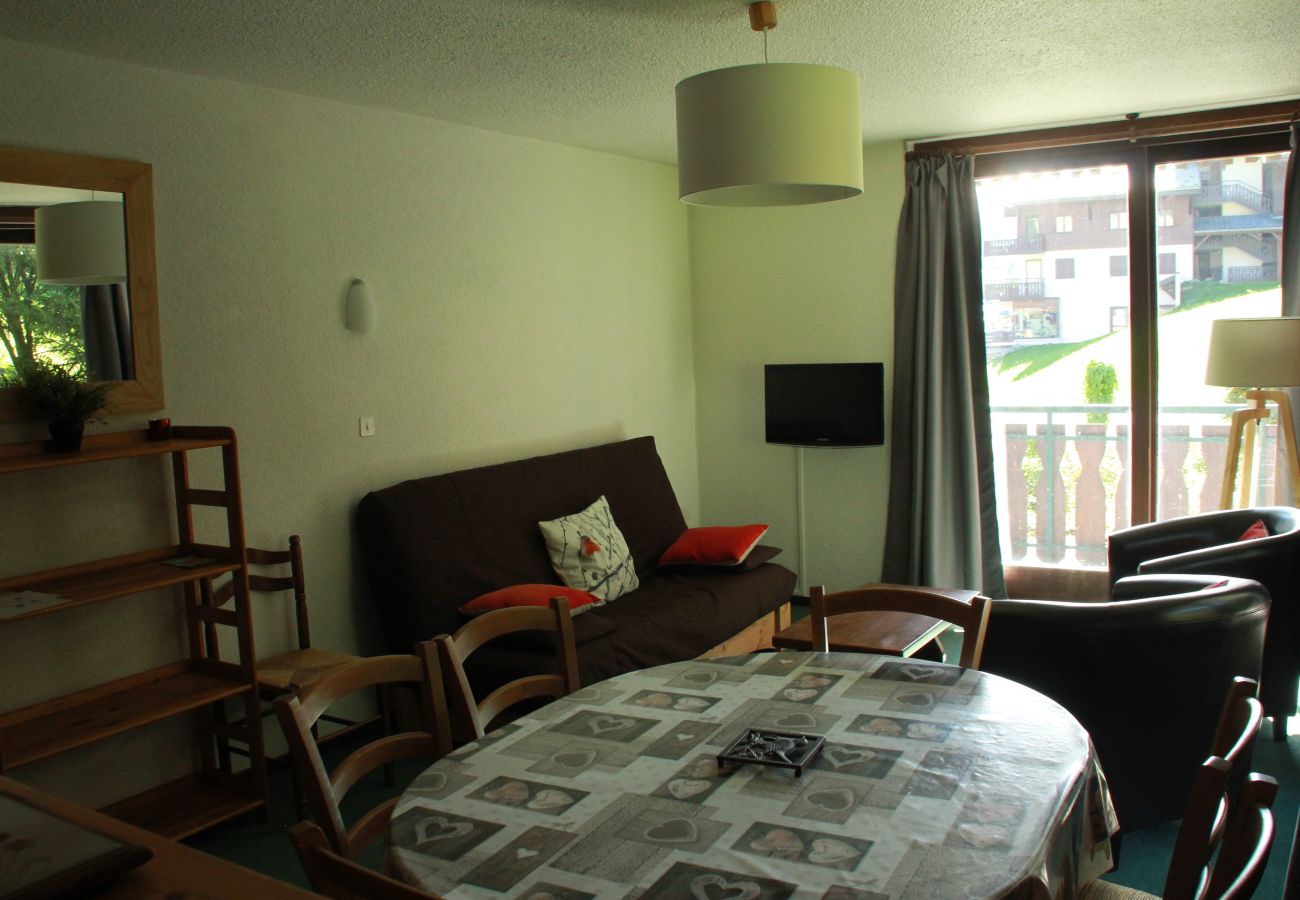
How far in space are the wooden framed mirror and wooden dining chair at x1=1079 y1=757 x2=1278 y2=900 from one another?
2971 millimetres

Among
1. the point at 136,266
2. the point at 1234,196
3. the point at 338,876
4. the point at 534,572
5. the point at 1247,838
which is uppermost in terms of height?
the point at 1234,196

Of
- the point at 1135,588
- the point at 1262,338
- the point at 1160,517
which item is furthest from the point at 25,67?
the point at 1160,517

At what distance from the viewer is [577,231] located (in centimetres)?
508

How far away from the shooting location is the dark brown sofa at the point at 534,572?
375cm

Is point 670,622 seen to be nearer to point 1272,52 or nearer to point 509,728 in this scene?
point 509,728

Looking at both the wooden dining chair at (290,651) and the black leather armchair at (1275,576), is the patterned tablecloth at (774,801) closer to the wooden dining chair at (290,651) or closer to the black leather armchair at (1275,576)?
the wooden dining chair at (290,651)

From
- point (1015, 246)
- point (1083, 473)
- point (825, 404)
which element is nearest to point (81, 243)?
point (825, 404)

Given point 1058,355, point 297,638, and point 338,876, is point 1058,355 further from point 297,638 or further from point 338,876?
point 338,876

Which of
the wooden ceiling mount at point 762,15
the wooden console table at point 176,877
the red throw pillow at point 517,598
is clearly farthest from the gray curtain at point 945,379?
the wooden console table at point 176,877

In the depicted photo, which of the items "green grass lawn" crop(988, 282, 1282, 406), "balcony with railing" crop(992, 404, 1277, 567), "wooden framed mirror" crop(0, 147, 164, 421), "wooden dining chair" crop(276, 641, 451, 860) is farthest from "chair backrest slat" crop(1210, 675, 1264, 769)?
"balcony with railing" crop(992, 404, 1277, 567)

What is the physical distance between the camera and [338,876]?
3.75 ft

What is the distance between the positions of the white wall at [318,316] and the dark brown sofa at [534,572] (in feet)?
0.68

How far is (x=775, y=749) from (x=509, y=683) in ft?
2.78

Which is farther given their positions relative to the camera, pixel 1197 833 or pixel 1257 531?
pixel 1257 531
